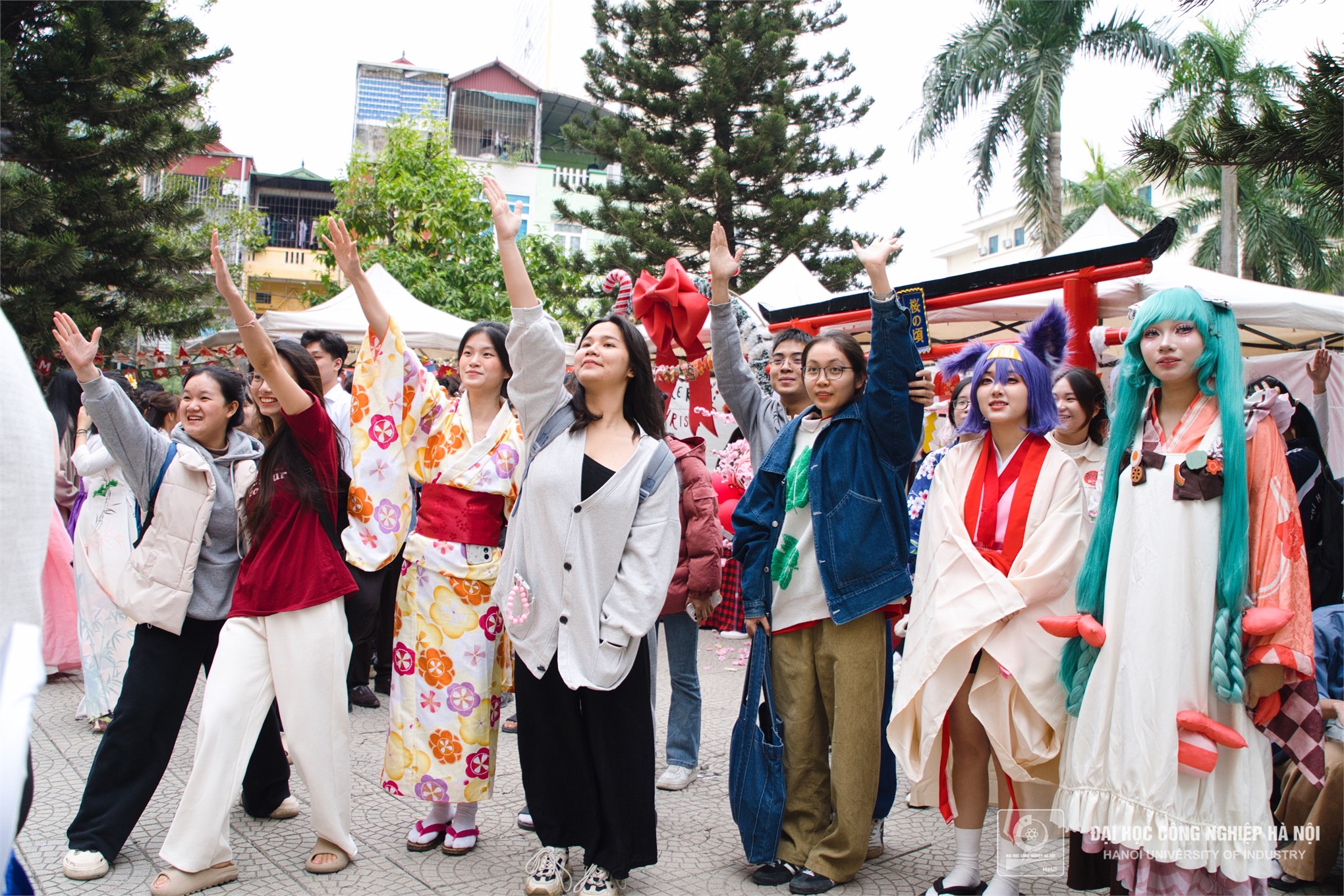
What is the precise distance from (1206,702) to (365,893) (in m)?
2.47

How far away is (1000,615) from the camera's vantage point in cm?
274

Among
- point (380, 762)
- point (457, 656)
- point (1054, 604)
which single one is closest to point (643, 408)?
point (457, 656)

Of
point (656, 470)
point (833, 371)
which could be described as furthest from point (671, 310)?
point (656, 470)

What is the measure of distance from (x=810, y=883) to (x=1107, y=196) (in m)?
31.3

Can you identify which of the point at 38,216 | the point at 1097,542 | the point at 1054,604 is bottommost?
the point at 1054,604

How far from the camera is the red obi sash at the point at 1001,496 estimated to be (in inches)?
114

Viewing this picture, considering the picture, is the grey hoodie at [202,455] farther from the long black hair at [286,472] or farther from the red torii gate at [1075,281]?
the red torii gate at [1075,281]

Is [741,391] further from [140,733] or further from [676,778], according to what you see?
[140,733]

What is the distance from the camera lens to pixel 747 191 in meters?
16.8

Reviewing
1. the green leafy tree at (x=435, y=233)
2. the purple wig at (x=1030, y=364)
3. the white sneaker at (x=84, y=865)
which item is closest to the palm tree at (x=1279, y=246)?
the green leafy tree at (x=435, y=233)

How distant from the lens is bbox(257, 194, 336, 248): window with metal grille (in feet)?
116

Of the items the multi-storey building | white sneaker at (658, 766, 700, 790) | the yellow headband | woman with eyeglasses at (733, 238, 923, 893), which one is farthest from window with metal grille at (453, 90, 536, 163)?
the yellow headband

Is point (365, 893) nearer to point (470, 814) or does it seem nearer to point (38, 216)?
point (470, 814)

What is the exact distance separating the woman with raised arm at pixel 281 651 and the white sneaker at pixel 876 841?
176 centimetres
